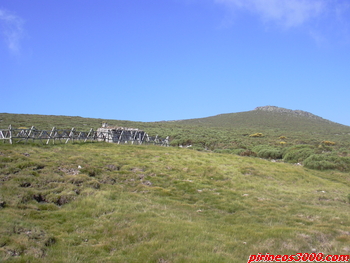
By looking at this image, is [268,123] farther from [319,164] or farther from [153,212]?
[153,212]

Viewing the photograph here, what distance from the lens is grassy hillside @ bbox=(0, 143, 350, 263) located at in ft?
22.8

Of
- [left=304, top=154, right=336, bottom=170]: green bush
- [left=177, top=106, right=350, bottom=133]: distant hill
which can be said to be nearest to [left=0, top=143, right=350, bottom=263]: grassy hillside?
[left=304, top=154, right=336, bottom=170]: green bush

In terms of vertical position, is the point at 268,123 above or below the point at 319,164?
above

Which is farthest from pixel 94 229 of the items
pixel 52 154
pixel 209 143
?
pixel 209 143

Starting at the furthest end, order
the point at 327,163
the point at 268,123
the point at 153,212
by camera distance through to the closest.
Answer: the point at 268,123 < the point at 327,163 < the point at 153,212

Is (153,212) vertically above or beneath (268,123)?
beneath

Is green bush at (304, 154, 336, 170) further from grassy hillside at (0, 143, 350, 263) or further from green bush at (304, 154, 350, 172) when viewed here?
grassy hillside at (0, 143, 350, 263)

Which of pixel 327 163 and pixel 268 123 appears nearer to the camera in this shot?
pixel 327 163

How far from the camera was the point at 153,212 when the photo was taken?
9.81 m

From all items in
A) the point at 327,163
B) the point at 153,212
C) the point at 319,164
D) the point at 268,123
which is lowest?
the point at 153,212

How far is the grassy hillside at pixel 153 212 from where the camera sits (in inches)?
274

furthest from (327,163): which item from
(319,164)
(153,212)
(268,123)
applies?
(268,123)

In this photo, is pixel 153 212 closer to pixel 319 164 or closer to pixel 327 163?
pixel 319 164

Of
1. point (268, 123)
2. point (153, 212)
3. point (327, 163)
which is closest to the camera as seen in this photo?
point (153, 212)
